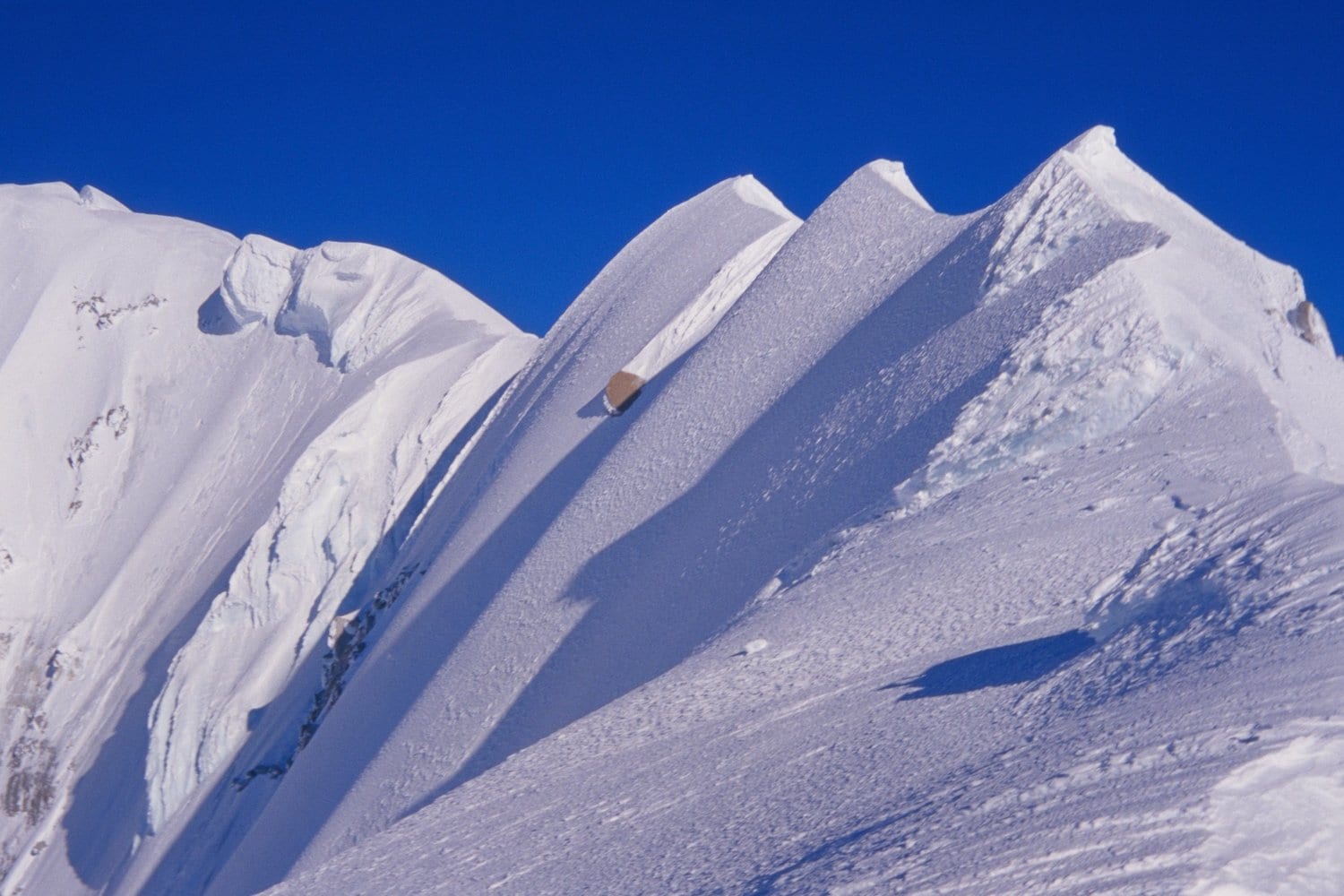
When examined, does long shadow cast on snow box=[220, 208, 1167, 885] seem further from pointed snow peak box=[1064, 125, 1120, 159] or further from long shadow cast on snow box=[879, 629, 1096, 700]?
long shadow cast on snow box=[879, 629, 1096, 700]

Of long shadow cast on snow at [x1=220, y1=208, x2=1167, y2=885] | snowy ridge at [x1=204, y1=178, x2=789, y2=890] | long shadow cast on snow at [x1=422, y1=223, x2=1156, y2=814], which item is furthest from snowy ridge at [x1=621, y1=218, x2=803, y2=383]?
long shadow cast on snow at [x1=422, y1=223, x2=1156, y2=814]

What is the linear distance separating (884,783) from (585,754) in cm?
230

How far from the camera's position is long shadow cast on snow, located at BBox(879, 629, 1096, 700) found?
5.08 metres

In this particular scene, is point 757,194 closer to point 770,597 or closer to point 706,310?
point 706,310

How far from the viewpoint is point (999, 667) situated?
17.5 ft

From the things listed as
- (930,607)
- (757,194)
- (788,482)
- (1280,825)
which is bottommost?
(1280,825)

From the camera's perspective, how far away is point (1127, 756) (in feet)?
12.1

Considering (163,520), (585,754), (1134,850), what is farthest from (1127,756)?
(163,520)

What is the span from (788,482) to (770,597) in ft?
8.91

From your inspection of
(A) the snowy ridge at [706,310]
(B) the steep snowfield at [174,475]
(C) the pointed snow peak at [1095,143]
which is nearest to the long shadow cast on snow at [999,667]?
(C) the pointed snow peak at [1095,143]

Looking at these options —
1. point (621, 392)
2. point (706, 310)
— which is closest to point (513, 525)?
point (621, 392)

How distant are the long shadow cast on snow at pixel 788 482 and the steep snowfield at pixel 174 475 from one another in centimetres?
1053

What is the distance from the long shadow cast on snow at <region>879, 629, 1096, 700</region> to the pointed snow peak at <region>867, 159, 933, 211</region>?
11.6 metres

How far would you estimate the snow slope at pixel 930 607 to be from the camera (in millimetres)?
3729
